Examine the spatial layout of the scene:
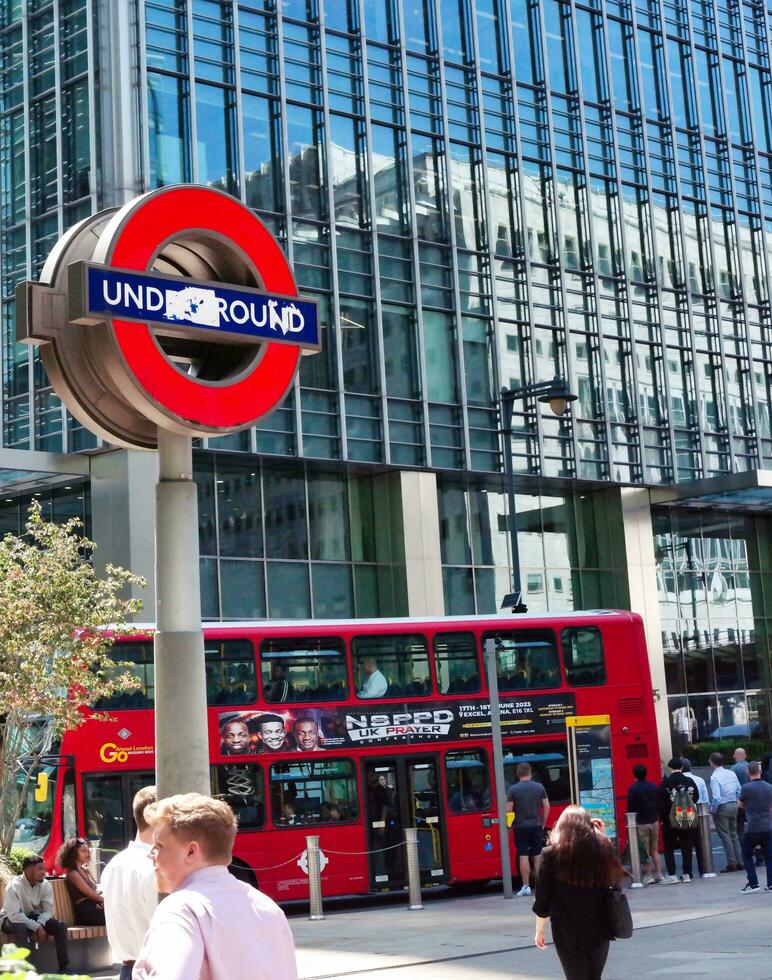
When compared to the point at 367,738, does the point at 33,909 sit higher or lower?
lower

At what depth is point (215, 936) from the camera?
3.73 m

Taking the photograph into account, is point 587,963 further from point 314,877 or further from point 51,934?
point 314,877

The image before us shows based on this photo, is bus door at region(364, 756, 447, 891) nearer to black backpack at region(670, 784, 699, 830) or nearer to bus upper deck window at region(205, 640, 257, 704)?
bus upper deck window at region(205, 640, 257, 704)

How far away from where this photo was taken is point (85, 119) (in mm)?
28234

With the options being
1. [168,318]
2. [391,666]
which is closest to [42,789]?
[391,666]

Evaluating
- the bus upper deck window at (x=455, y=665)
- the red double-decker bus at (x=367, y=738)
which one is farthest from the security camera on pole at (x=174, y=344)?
the bus upper deck window at (x=455, y=665)

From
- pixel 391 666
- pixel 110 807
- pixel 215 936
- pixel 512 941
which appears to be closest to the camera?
pixel 215 936

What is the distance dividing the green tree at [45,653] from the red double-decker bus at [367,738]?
1.13m

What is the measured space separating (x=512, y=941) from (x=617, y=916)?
23.9 feet

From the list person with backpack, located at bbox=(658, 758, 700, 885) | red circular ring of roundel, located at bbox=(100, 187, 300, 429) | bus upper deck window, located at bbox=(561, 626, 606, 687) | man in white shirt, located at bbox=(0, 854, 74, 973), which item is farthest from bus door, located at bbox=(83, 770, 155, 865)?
red circular ring of roundel, located at bbox=(100, 187, 300, 429)

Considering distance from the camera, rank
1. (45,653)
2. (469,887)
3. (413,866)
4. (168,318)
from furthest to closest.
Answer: (469,887)
(413,866)
(45,653)
(168,318)

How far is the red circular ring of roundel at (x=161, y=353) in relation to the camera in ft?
22.7

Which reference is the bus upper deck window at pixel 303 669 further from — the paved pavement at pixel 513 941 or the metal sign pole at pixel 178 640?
the metal sign pole at pixel 178 640

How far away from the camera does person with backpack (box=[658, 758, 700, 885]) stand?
784 inches
